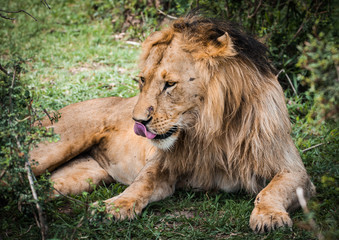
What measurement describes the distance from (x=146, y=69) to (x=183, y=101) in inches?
15.9

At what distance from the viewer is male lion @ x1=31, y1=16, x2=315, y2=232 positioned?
3.02 m

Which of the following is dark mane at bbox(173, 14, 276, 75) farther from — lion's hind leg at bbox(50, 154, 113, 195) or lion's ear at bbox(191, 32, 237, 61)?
lion's hind leg at bbox(50, 154, 113, 195)

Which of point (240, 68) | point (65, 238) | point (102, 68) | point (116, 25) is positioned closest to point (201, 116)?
point (240, 68)

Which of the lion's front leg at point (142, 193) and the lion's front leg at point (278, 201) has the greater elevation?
the lion's front leg at point (278, 201)

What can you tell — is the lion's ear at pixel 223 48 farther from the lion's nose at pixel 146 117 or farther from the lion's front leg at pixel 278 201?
the lion's front leg at pixel 278 201

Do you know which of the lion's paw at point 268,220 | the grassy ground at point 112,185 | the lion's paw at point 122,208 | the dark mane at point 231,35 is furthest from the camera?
the dark mane at point 231,35

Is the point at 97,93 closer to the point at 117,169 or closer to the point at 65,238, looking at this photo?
the point at 117,169

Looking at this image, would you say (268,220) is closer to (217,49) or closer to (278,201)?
(278,201)

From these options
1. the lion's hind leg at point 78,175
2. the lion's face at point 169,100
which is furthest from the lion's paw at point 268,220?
the lion's hind leg at point 78,175

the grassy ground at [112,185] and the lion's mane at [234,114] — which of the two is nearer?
the grassy ground at [112,185]

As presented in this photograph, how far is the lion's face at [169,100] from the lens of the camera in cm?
301

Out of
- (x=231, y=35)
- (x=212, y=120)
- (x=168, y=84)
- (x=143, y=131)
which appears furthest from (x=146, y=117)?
(x=231, y=35)

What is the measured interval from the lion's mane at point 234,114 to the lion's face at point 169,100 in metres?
0.07

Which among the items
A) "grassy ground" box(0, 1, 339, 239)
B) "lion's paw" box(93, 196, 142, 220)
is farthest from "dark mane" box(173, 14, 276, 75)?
"lion's paw" box(93, 196, 142, 220)
